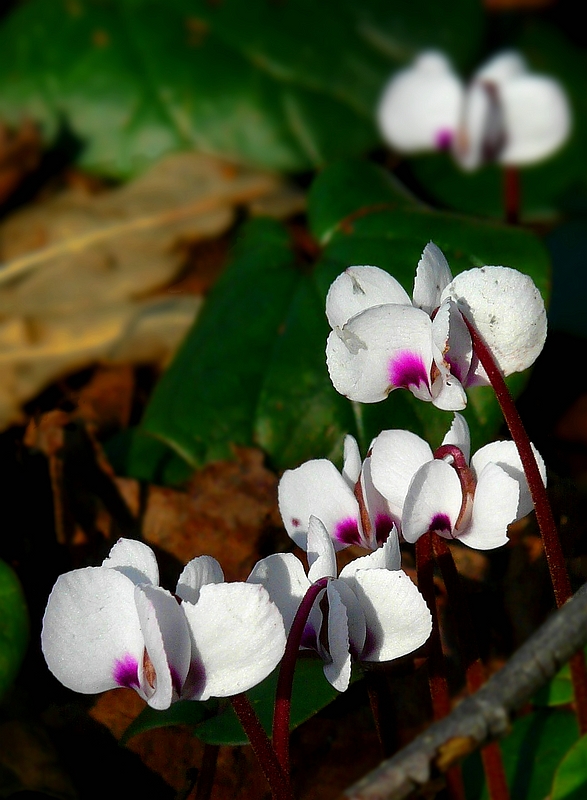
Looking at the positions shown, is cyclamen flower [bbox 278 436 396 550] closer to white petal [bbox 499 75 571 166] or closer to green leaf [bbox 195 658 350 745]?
green leaf [bbox 195 658 350 745]

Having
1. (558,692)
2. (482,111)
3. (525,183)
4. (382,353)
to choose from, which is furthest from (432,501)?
(525,183)

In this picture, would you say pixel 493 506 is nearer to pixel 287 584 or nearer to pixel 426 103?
pixel 287 584

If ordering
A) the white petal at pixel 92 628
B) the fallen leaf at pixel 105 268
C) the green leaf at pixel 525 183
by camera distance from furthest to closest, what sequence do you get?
the green leaf at pixel 525 183 → the fallen leaf at pixel 105 268 → the white petal at pixel 92 628

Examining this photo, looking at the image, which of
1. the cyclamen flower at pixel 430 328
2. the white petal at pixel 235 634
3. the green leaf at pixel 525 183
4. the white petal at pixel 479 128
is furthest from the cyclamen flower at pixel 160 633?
the green leaf at pixel 525 183

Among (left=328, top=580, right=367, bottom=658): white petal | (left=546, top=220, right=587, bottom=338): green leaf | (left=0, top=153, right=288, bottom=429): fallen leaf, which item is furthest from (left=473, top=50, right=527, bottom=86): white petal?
(left=328, top=580, right=367, bottom=658): white petal

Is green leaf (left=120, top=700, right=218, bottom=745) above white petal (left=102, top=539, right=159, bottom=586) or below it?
below

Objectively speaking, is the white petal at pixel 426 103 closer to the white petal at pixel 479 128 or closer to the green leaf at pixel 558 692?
the white petal at pixel 479 128

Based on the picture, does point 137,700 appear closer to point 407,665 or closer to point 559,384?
point 407,665
